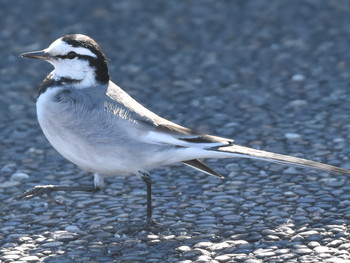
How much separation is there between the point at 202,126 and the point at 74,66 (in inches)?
89.0

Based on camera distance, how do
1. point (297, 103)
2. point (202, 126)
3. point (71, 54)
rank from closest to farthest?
point (71, 54) < point (202, 126) < point (297, 103)

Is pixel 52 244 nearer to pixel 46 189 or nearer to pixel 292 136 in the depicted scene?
pixel 46 189

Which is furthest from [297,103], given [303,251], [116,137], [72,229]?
[72,229]

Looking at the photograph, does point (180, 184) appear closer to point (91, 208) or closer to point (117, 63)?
point (91, 208)

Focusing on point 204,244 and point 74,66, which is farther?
point 74,66

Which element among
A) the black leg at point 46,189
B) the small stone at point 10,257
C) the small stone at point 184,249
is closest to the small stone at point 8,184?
the black leg at point 46,189

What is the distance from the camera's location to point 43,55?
22.0 ft

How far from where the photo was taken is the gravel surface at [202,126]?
6.19 m

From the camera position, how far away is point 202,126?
28.0 feet

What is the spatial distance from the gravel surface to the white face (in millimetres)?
1077

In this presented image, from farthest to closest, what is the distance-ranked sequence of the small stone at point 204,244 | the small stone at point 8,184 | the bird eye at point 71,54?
the small stone at point 8,184 < the bird eye at point 71,54 < the small stone at point 204,244

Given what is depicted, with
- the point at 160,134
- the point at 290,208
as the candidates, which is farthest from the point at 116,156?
the point at 290,208

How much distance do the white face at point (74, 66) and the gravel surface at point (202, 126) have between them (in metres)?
1.08

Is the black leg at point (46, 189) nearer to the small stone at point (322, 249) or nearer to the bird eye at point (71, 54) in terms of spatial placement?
the bird eye at point (71, 54)
